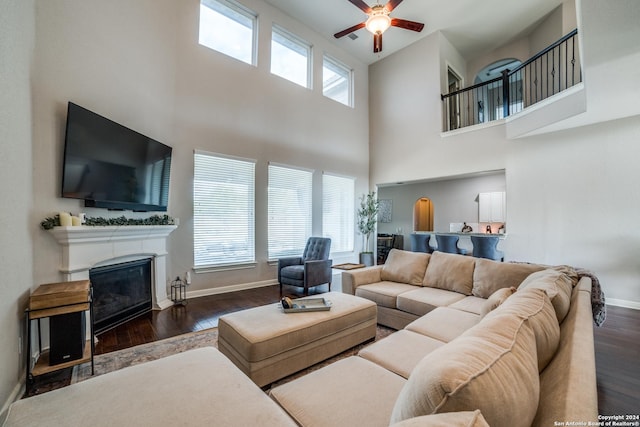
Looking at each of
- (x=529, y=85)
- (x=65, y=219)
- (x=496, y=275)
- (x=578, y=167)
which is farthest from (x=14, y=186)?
(x=529, y=85)

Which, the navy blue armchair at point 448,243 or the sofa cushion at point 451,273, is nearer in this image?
the sofa cushion at point 451,273

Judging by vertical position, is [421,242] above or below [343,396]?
above

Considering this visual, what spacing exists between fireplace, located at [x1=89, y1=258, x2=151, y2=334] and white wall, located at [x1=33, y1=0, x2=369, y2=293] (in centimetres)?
50

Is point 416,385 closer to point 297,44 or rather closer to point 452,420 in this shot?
point 452,420

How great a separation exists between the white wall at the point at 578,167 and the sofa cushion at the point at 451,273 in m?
2.56

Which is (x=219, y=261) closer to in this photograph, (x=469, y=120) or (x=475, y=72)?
(x=469, y=120)

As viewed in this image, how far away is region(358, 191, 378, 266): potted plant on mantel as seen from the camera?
7.03m

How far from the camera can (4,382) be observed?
1.75m

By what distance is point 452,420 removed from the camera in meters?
0.57

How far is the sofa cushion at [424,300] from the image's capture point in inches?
108

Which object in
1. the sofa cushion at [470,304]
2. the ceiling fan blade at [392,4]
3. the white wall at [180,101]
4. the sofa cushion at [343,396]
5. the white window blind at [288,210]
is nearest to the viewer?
the sofa cushion at [343,396]

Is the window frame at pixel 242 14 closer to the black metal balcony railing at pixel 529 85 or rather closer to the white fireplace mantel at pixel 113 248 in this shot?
the white fireplace mantel at pixel 113 248

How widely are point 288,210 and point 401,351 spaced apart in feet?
14.0

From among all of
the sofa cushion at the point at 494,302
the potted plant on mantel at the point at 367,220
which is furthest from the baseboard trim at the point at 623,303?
the potted plant on mantel at the point at 367,220
